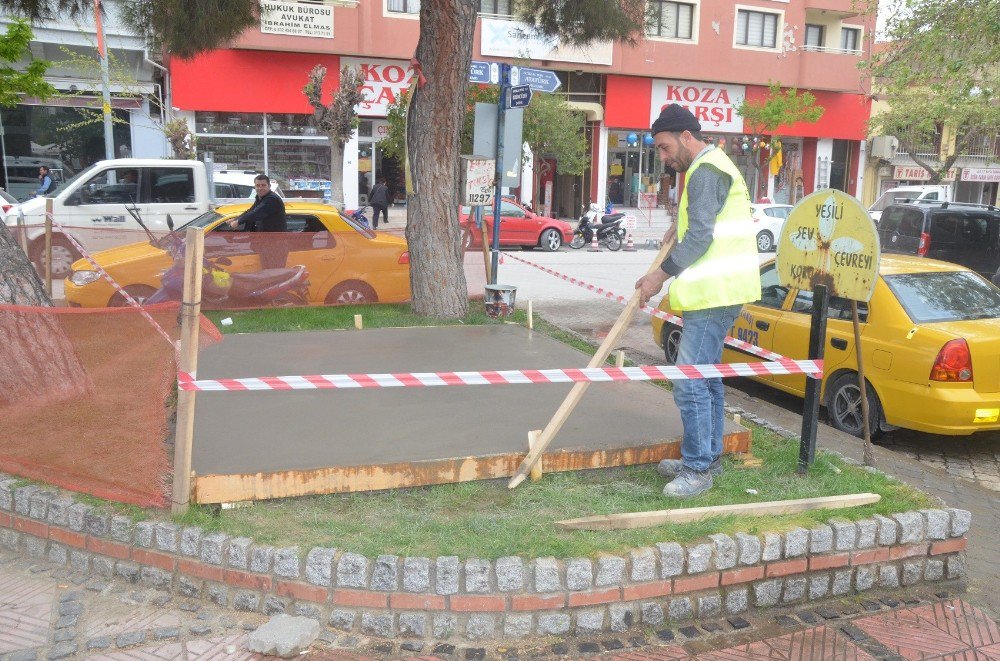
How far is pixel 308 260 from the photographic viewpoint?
973 cm

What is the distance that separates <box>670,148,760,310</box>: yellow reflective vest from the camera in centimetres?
428

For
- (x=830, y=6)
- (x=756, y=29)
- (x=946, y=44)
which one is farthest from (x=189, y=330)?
(x=830, y=6)

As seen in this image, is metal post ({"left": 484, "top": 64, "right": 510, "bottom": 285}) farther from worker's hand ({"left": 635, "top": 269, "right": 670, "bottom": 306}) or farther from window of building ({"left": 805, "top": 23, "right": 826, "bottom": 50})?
window of building ({"left": 805, "top": 23, "right": 826, "bottom": 50})

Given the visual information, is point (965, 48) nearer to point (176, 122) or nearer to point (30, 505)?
point (30, 505)

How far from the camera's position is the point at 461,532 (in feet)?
12.9

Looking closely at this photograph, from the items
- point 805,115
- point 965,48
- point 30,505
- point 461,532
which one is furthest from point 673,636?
point 805,115

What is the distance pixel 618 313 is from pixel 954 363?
6.64m

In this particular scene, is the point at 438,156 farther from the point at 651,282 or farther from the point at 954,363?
the point at 954,363

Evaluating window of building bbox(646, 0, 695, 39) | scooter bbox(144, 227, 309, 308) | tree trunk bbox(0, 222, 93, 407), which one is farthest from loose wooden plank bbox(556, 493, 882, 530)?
window of building bbox(646, 0, 695, 39)

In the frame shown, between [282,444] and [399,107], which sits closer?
[282,444]

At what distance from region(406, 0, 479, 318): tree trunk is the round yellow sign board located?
452cm

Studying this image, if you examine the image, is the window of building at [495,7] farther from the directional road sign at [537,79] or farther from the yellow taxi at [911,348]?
the yellow taxi at [911,348]

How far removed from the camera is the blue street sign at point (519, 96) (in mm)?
9352

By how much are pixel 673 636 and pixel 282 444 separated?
2.33 meters
